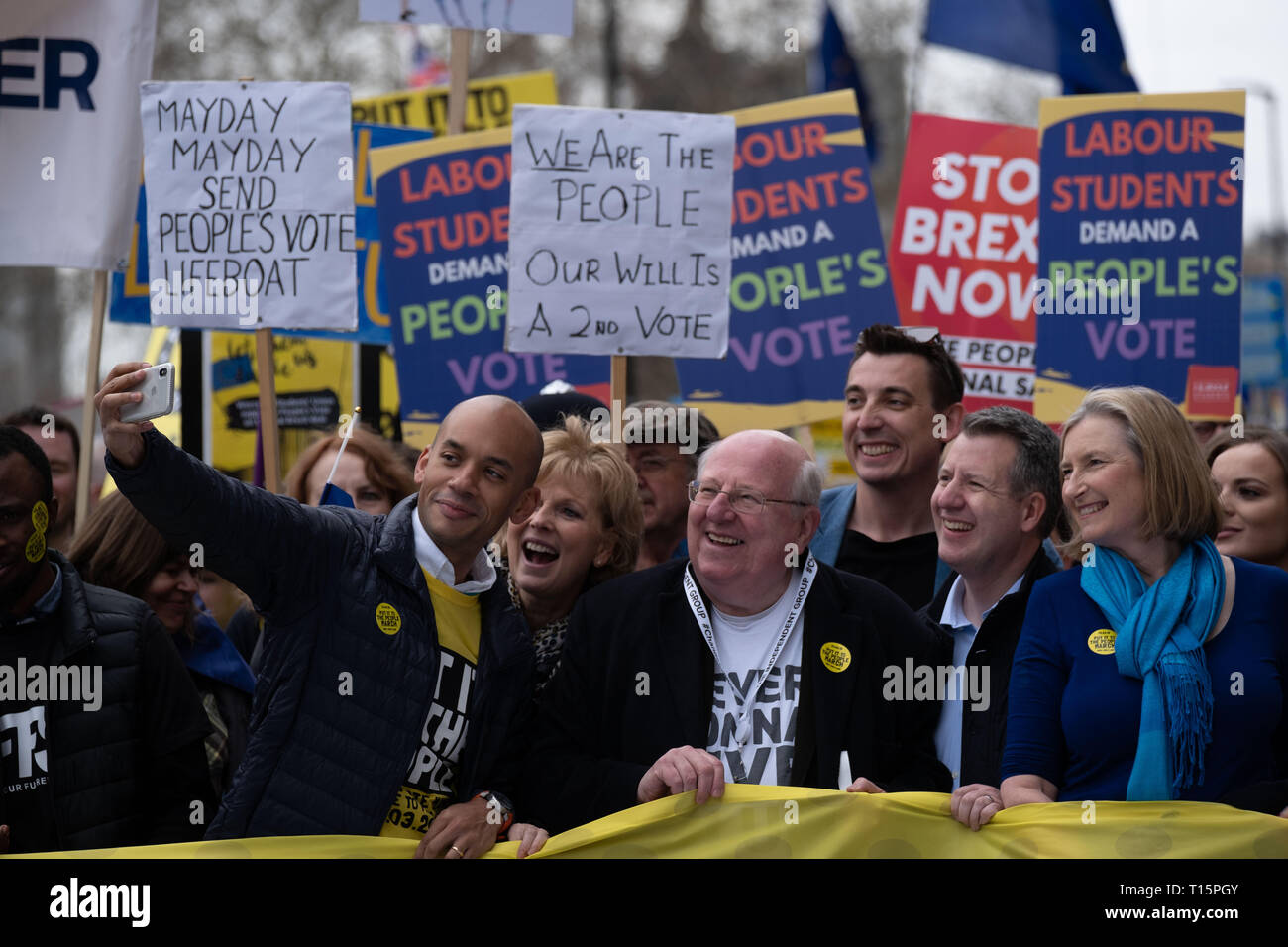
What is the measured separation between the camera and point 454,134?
5.94 meters

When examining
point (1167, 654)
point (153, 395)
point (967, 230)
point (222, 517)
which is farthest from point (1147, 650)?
point (967, 230)

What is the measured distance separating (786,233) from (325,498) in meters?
2.63

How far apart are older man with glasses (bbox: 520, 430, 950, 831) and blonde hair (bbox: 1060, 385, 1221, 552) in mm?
623

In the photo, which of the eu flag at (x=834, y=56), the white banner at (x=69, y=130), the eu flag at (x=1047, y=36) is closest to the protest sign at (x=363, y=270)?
the white banner at (x=69, y=130)

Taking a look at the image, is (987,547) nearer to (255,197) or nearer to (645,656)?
(645,656)

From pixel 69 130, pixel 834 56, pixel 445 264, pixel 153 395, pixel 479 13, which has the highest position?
pixel 834 56

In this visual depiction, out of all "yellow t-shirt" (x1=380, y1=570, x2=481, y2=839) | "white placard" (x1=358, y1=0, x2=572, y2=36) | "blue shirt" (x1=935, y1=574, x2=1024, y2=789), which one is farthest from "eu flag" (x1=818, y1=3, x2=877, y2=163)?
"yellow t-shirt" (x1=380, y1=570, x2=481, y2=839)

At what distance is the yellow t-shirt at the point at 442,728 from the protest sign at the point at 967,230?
398 cm

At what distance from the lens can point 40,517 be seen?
337 cm

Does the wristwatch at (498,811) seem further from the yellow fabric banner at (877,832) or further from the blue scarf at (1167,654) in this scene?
the blue scarf at (1167,654)

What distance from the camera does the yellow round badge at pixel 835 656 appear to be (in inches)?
135

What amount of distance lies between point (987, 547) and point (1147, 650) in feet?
2.21
